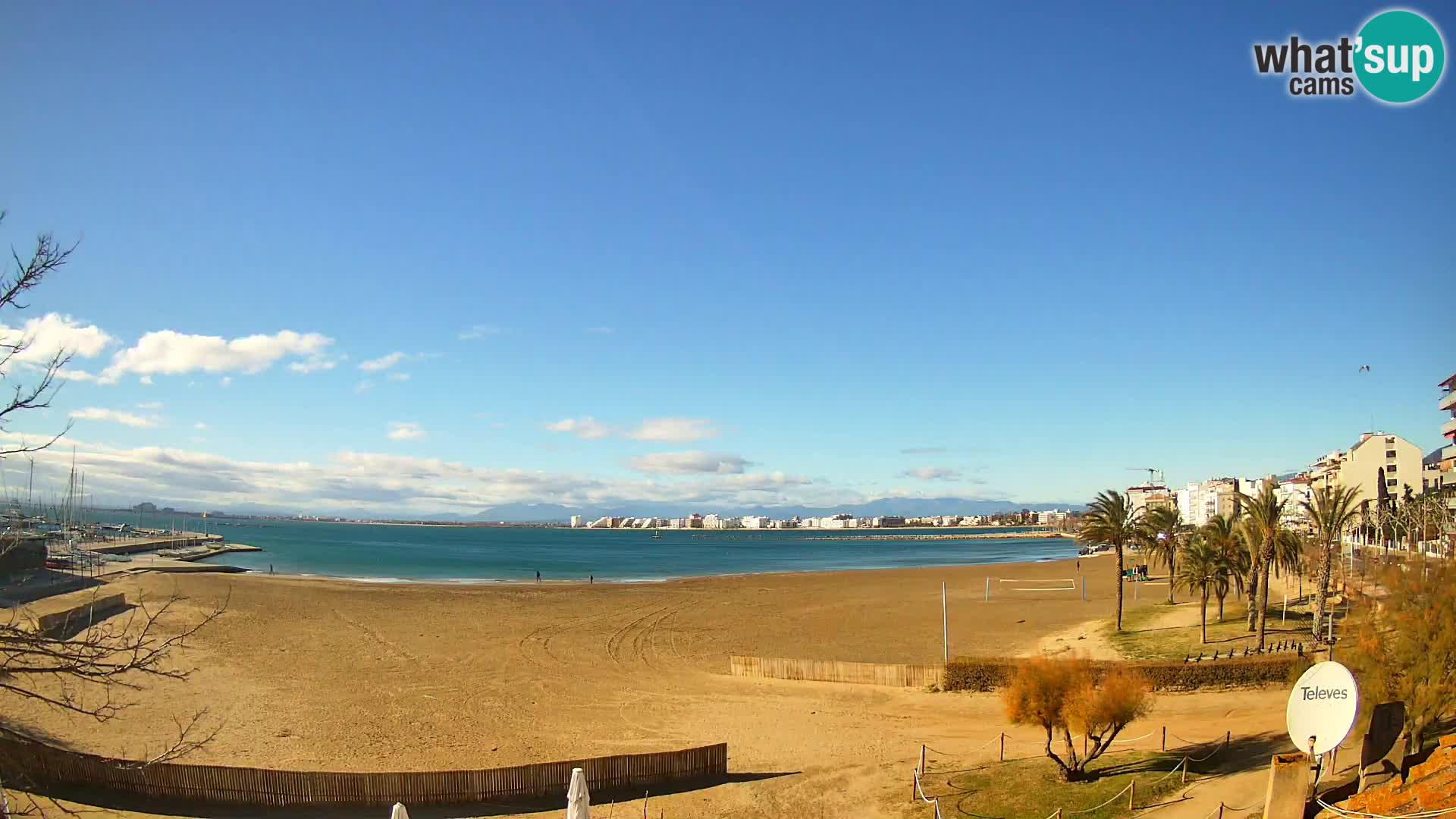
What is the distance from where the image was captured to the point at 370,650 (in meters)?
38.4

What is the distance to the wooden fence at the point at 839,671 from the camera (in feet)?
91.4

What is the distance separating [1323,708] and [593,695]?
21950 mm

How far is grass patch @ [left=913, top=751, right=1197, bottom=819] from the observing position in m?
16.7

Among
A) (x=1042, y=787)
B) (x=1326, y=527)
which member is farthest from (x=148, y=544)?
(x=1326, y=527)

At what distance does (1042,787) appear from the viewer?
17906 mm

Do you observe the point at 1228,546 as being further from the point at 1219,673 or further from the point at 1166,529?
the point at 1166,529

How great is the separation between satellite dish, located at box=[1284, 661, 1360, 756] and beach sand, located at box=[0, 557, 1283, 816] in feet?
25.3

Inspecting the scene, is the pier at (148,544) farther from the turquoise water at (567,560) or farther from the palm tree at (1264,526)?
the palm tree at (1264,526)

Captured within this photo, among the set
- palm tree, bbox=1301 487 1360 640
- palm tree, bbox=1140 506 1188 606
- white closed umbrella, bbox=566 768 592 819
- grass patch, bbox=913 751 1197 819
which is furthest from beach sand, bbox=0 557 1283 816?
palm tree, bbox=1301 487 1360 640

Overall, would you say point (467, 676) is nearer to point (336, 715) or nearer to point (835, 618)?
point (336, 715)

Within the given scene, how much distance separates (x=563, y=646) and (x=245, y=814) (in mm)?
21903

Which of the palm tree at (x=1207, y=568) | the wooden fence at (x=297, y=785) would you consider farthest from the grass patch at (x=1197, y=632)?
the wooden fence at (x=297, y=785)

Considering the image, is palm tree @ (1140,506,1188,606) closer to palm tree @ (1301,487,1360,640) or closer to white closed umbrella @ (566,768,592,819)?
palm tree @ (1301,487,1360,640)

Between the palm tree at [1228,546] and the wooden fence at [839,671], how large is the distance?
55.4 ft
